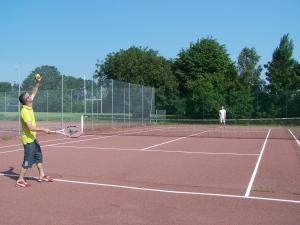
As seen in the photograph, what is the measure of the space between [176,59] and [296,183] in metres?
46.3

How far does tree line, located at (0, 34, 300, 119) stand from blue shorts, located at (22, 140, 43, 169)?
17.5 metres

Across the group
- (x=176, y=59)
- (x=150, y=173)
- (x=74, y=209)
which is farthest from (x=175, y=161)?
(x=176, y=59)

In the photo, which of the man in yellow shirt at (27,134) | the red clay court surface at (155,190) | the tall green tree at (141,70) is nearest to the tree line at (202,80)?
the tall green tree at (141,70)

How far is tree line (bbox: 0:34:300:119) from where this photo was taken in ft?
119

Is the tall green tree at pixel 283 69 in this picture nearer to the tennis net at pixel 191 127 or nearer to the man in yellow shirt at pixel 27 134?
the tennis net at pixel 191 127

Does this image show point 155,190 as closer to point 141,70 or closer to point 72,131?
point 72,131

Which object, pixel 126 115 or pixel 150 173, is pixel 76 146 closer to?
pixel 150 173

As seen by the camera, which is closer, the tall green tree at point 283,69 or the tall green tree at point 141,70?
the tall green tree at point 141,70

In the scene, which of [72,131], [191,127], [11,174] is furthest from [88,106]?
[72,131]

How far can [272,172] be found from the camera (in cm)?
1019

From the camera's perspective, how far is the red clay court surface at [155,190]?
20.1 ft

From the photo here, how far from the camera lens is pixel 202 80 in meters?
43.6

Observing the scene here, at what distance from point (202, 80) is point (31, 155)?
36.1 m

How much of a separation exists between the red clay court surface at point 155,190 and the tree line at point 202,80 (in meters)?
14.7
